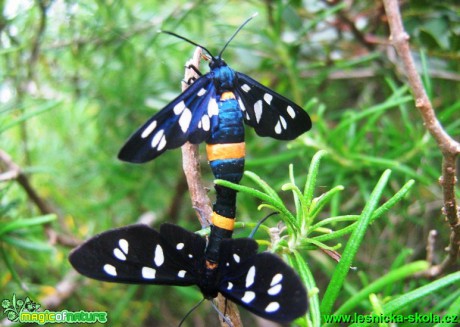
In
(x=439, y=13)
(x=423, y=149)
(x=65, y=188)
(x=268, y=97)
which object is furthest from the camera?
(x=65, y=188)

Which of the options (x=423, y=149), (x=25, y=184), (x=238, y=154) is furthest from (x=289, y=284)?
(x=25, y=184)

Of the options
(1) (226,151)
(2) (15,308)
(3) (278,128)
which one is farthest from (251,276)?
(2) (15,308)

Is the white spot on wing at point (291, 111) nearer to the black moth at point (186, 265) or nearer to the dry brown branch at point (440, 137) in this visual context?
the dry brown branch at point (440, 137)

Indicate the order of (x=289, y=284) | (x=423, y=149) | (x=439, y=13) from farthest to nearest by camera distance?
(x=439, y=13)
(x=423, y=149)
(x=289, y=284)

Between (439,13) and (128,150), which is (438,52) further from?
(128,150)

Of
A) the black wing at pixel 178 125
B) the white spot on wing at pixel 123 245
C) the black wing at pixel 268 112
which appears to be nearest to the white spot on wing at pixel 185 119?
the black wing at pixel 178 125

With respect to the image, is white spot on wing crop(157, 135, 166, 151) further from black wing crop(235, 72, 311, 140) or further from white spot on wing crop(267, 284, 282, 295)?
white spot on wing crop(267, 284, 282, 295)

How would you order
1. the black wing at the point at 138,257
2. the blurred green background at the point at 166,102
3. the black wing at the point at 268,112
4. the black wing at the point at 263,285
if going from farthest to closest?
the blurred green background at the point at 166,102 → the black wing at the point at 268,112 → the black wing at the point at 138,257 → the black wing at the point at 263,285
